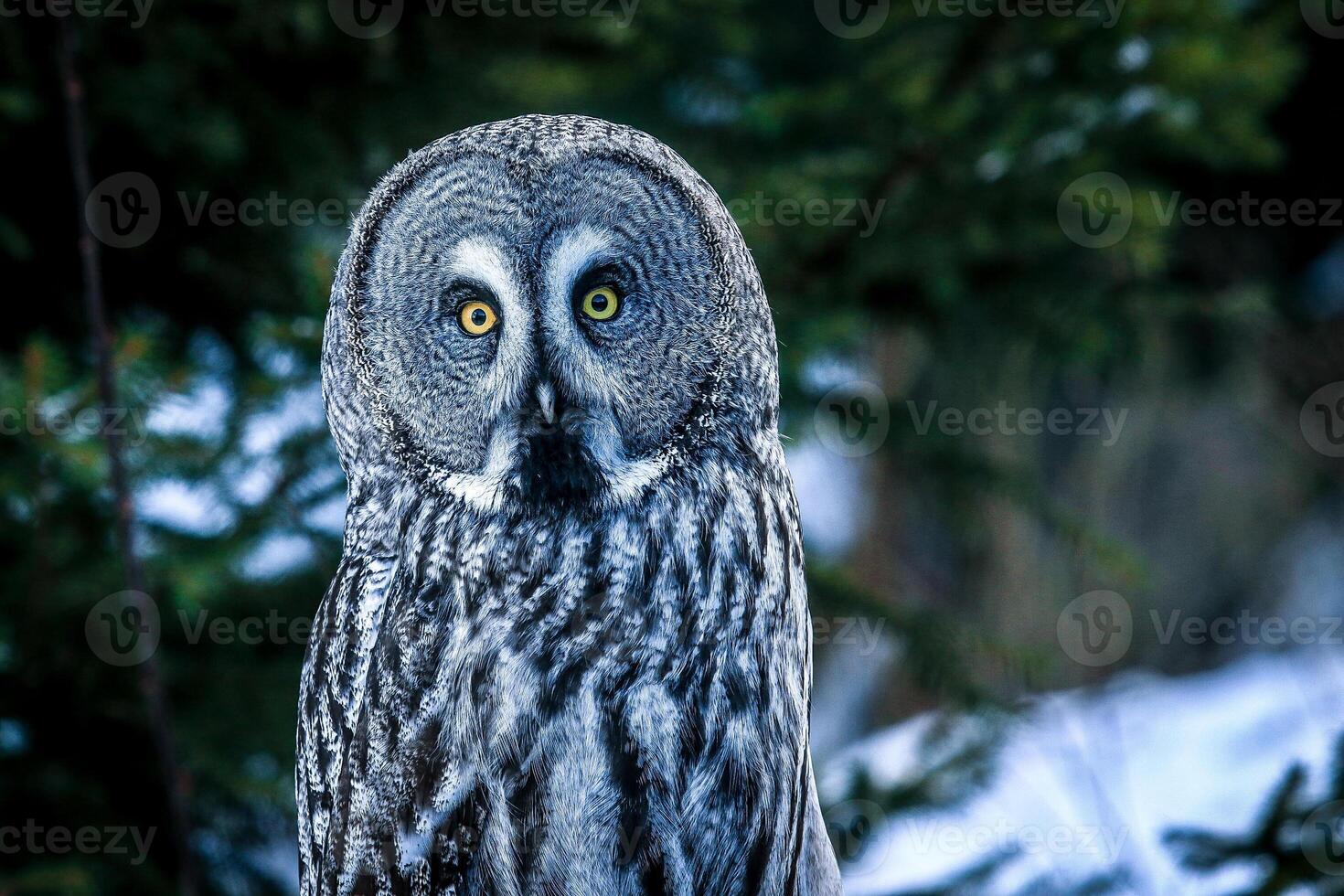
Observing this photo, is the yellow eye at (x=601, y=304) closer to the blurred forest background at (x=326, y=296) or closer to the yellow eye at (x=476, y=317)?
the yellow eye at (x=476, y=317)

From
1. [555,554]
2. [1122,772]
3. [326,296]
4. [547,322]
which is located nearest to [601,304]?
[547,322]

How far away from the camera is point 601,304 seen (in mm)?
1279

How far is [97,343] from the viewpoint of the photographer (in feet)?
4.89

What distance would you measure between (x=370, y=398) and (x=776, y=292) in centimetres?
157

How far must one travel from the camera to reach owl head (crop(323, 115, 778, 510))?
125 cm

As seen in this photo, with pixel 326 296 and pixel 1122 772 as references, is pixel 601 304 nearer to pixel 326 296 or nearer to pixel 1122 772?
pixel 326 296

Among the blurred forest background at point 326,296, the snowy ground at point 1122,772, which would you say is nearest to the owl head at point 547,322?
the blurred forest background at point 326,296

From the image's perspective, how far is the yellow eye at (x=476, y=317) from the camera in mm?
1274

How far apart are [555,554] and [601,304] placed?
1.02ft

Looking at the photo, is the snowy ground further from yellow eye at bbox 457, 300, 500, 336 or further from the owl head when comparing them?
yellow eye at bbox 457, 300, 500, 336

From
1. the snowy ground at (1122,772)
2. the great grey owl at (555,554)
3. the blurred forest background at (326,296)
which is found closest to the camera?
the great grey owl at (555,554)

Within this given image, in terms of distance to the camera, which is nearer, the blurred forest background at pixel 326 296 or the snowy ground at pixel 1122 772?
the blurred forest background at pixel 326 296

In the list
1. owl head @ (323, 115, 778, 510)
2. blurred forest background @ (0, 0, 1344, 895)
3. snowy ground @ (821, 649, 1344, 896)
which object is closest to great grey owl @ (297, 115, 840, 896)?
owl head @ (323, 115, 778, 510)

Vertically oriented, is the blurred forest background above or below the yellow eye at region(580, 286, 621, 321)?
above
